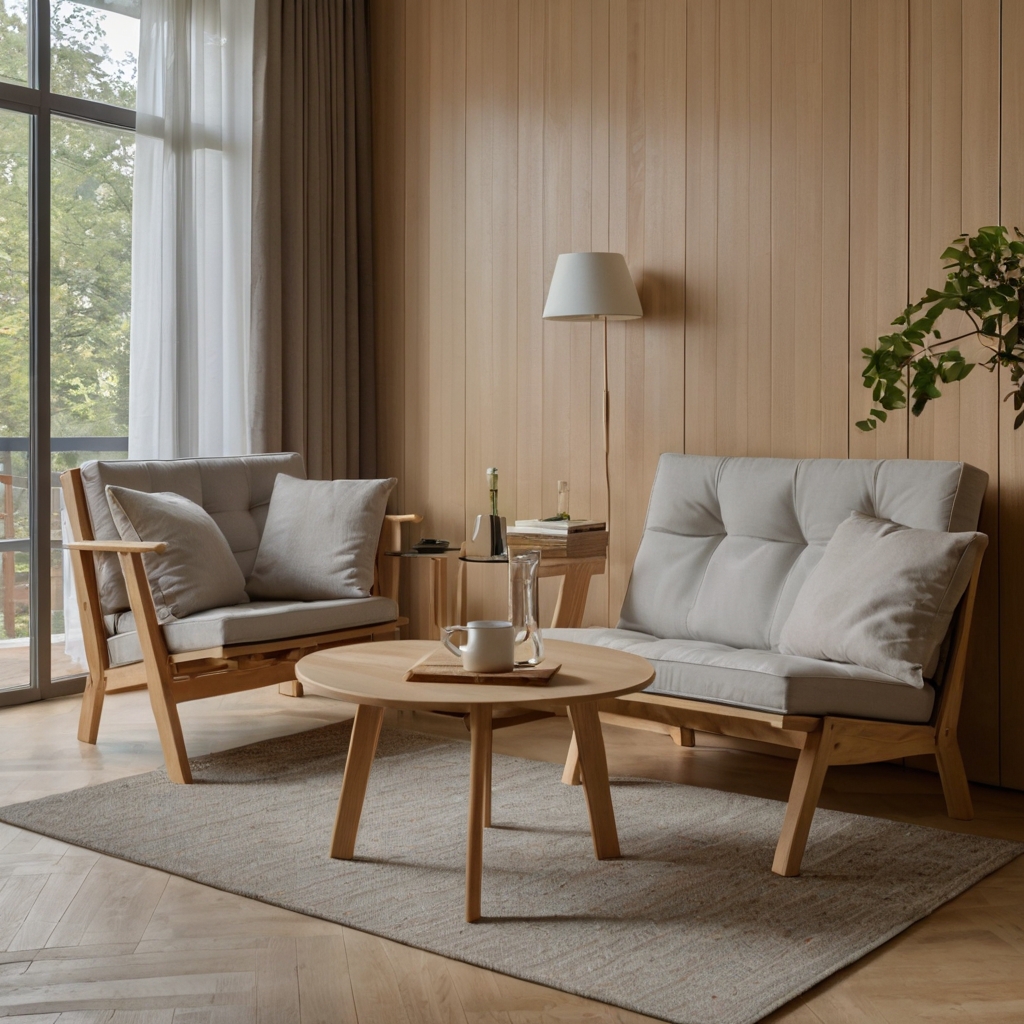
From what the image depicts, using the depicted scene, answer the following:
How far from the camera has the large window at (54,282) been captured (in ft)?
13.3

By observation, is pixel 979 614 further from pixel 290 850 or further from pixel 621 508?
pixel 290 850

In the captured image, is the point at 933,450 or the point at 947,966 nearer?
A: the point at 947,966

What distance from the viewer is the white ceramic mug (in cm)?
236

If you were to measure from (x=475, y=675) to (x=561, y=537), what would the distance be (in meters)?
1.54

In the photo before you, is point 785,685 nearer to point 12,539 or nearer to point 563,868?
point 563,868

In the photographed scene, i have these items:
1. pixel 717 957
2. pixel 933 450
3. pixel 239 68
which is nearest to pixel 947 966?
pixel 717 957

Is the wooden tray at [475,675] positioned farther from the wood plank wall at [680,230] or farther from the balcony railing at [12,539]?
the balcony railing at [12,539]

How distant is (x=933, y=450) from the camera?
129 inches

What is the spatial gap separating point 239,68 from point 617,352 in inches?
72.1

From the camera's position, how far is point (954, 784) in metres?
2.89

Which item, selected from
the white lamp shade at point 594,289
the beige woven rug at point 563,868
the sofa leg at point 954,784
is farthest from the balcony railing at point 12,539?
the sofa leg at point 954,784

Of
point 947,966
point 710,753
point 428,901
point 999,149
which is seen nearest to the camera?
point 947,966

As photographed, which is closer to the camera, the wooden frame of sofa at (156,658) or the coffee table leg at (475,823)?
the coffee table leg at (475,823)

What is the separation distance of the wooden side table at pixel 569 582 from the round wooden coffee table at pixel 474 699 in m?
0.85
